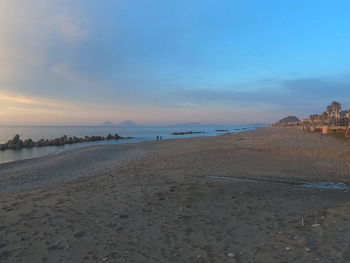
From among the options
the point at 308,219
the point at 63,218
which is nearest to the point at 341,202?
the point at 308,219

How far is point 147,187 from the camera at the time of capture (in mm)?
10609

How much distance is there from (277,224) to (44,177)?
43.9ft

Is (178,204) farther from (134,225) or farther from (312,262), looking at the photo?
(312,262)

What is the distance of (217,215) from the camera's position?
7270 millimetres

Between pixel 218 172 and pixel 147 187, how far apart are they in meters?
4.65

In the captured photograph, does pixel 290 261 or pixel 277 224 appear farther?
pixel 277 224

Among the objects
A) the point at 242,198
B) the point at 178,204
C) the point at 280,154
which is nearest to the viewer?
the point at 178,204

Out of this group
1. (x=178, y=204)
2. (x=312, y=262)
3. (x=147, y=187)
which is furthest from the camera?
(x=147, y=187)

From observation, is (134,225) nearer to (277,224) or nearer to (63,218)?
(63,218)

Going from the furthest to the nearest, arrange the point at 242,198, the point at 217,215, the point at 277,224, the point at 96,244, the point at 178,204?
1. the point at 242,198
2. the point at 178,204
3. the point at 217,215
4. the point at 277,224
5. the point at 96,244

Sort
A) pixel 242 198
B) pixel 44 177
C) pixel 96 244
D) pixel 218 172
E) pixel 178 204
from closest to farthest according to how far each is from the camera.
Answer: pixel 96 244 < pixel 178 204 < pixel 242 198 < pixel 218 172 < pixel 44 177

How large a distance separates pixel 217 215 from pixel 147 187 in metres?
3.90

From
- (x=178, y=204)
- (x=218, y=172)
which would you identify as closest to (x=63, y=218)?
(x=178, y=204)

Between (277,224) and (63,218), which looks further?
(63,218)
